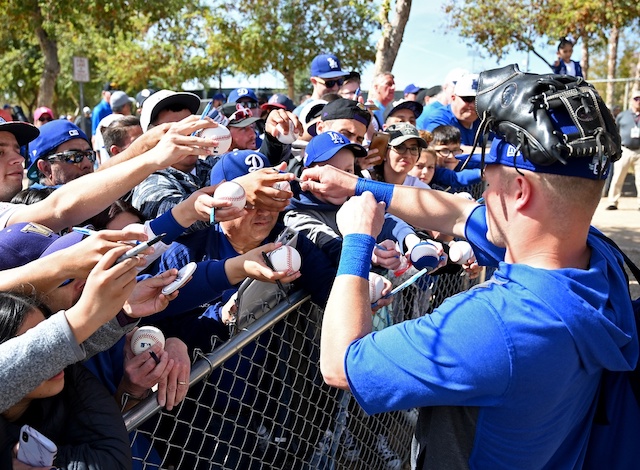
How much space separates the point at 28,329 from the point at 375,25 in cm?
2285

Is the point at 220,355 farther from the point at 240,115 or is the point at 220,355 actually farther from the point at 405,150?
the point at 240,115

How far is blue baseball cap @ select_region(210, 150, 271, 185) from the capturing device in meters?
3.22

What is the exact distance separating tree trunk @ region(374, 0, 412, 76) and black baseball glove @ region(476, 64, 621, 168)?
23.1ft

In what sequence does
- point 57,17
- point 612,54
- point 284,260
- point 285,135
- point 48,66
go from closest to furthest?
point 284,260, point 285,135, point 57,17, point 48,66, point 612,54

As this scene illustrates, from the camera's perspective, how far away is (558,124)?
160 cm

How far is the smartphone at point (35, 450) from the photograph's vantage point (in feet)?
4.70

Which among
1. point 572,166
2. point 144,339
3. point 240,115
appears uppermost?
point 572,166

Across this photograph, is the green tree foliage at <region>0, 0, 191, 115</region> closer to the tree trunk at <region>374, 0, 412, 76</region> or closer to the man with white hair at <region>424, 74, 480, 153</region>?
the tree trunk at <region>374, 0, 412, 76</region>

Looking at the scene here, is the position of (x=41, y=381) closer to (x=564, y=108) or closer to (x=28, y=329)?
(x=28, y=329)

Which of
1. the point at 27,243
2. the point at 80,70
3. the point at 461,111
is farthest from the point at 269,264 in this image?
the point at 80,70

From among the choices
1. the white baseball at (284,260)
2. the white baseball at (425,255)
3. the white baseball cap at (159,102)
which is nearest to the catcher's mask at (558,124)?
the white baseball at (284,260)

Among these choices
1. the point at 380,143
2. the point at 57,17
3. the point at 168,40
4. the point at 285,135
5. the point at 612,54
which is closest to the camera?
the point at 285,135

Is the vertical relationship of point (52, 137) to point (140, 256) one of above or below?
below

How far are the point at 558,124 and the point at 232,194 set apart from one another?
4.35 ft
